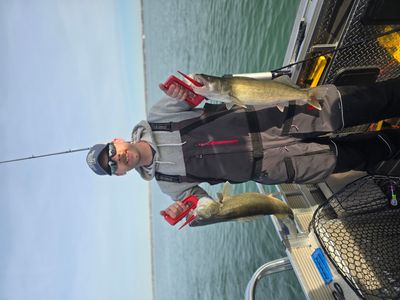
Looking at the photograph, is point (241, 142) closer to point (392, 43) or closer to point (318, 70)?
point (318, 70)

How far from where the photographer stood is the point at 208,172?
137 inches


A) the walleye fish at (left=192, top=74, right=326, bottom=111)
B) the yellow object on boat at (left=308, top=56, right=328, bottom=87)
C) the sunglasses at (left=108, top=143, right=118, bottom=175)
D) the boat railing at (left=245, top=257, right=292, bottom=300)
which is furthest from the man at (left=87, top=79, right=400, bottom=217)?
the boat railing at (left=245, top=257, right=292, bottom=300)

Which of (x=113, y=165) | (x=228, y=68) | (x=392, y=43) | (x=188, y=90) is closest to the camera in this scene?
(x=188, y=90)

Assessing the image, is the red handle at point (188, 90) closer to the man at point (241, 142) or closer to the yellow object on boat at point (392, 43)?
the man at point (241, 142)

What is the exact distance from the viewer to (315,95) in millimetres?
3180

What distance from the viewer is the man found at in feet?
11.0

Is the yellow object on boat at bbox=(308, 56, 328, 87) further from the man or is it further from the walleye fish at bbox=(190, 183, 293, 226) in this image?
the walleye fish at bbox=(190, 183, 293, 226)

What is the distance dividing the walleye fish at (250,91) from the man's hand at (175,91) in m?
0.15

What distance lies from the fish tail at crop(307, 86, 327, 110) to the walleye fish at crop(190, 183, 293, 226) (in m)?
1.13

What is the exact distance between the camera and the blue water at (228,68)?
26.7 ft

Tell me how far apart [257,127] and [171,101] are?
889 mm

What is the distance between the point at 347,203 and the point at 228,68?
8341 millimetres

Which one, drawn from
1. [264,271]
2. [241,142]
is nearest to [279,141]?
[241,142]

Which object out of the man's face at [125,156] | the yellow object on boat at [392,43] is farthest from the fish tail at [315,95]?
the man's face at [125,156]
